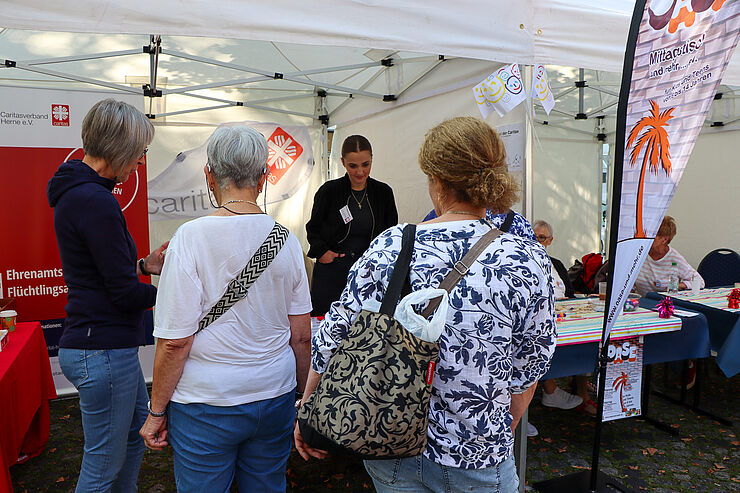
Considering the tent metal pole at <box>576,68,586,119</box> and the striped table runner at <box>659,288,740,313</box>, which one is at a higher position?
the tent metal pole at <box>576,68,586,119</box>

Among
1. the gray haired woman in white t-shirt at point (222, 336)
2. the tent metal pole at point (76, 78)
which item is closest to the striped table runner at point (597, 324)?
the gray haired woman in white t-shirt at point (222, 336)

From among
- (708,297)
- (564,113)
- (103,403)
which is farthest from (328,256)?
(564,113)

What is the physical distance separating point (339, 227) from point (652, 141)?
6.29 ft

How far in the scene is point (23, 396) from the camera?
7.70 feet

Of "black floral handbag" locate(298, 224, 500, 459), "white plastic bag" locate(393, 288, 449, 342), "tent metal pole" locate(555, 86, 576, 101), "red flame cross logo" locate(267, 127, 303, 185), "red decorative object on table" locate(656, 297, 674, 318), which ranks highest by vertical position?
"tent metal pole" locate(555, 86, 576, 101)

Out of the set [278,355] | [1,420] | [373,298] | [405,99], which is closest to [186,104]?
[405,99]

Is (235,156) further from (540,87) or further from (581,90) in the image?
(581,90)

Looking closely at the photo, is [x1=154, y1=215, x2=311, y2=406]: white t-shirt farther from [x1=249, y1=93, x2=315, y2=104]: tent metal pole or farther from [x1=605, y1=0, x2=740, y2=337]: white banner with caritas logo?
[x1=249, y1=93, x2=315, y2=104]: tent metal pole

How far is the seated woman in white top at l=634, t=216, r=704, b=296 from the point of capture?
3.88 meters

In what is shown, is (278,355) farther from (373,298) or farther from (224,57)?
(224,57)

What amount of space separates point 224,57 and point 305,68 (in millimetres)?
655

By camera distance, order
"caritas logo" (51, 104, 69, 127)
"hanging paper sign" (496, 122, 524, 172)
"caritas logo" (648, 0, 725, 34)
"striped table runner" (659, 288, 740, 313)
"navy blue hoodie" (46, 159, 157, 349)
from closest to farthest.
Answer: "navy blue hoodie" (46, 159, 157, 349) < "caritas logo" (648, 0, 725, 34) < "hanging paper sign" (496, 122, 524, 172) < "caritas logo" (51, 104, 69, 127) < "striped table runner" (659, 288, 740, 313)

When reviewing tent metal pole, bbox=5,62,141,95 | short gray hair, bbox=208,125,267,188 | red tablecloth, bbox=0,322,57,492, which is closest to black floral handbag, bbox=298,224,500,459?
short gray hair, bbox=208,125,267,188

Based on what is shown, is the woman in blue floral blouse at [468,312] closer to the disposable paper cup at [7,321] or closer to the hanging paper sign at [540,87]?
the hanging paper sign at [540,87]
